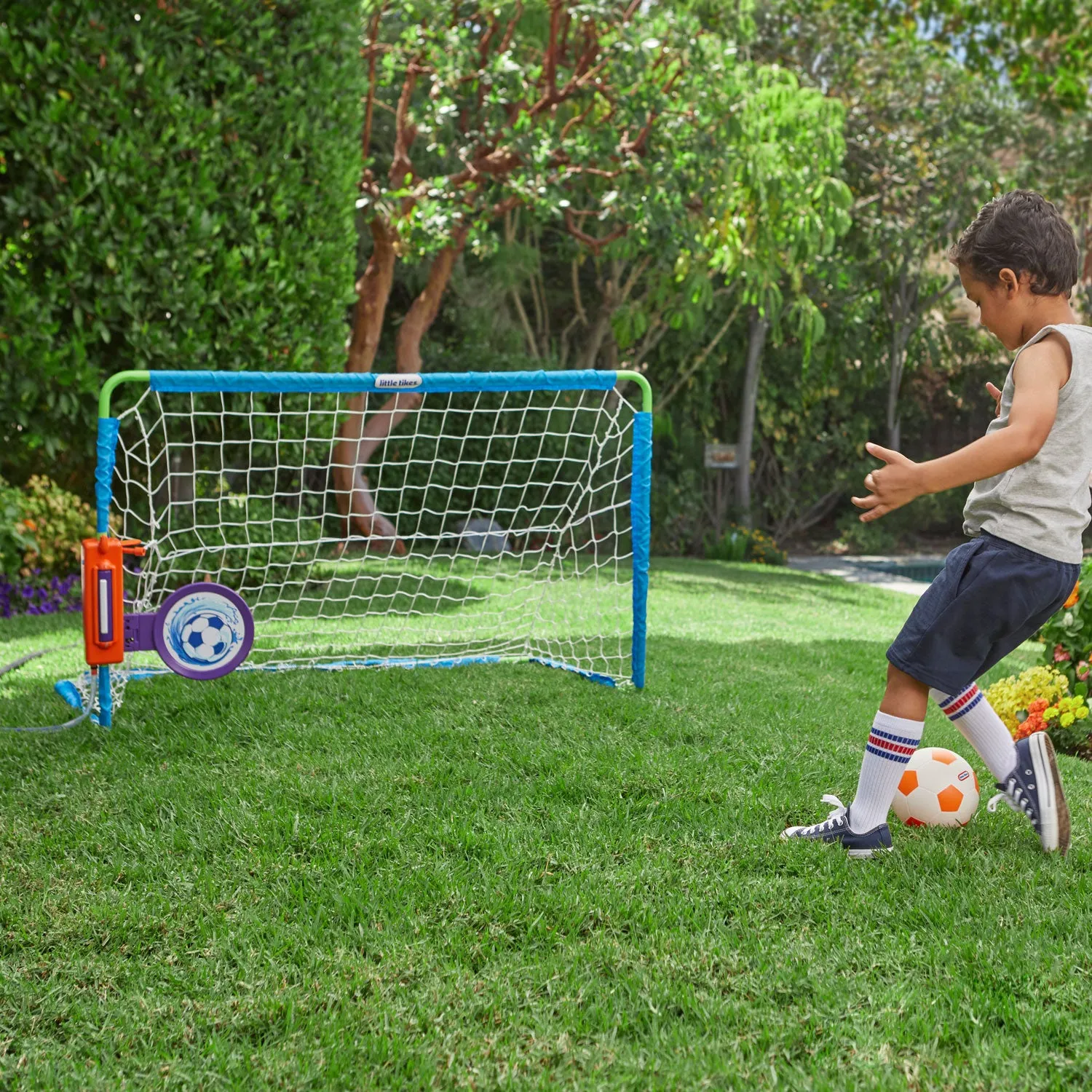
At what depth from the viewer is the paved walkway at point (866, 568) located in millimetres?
10703

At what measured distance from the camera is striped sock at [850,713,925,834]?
267 centimetres

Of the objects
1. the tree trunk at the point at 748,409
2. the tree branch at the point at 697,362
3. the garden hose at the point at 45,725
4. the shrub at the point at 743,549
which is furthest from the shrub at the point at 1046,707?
the tree trunk at the point at 748,409

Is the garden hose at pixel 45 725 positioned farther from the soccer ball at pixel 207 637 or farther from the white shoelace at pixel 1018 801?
the white shoelace at pixel 1018 801

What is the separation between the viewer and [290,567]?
7.04m

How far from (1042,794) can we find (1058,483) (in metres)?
0.80

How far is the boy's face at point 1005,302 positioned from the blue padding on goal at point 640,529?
1.79m

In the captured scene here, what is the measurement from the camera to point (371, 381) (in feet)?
14.2

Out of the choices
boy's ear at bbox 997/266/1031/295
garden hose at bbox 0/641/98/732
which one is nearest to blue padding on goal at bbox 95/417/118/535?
garden hose at bbox 0/641/98/732

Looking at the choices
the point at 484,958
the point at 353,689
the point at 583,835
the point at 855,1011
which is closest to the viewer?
the point at 855,1011

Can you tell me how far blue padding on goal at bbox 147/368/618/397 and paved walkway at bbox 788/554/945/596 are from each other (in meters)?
6.32

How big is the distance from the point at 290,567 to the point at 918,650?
510 cm

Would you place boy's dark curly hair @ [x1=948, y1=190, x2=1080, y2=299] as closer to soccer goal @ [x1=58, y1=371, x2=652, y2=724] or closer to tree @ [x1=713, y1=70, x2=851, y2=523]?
soccer goal @ [x1=58, y1=371, x2=652, y2=724]

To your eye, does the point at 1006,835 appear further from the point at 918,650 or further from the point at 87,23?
the point at 87,23

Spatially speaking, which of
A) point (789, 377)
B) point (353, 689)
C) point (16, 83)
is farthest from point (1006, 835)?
point (789, 377)
